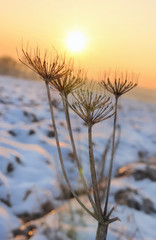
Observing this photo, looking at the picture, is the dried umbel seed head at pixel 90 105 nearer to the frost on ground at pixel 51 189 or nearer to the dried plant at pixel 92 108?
the dried plant at pixel 92 108

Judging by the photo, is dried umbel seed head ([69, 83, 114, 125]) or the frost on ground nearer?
dried umbel seed head ([69, 83, 114, 125])

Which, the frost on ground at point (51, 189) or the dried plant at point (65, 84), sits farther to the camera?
the frost on ground at point (51, 189)

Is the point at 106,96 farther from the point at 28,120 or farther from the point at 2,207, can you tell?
the point at 28,120

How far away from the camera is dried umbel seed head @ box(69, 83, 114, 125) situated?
1.33 m

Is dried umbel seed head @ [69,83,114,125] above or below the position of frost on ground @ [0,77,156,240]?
above

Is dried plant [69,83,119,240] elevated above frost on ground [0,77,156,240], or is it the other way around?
dried plant [69,83,119,240]

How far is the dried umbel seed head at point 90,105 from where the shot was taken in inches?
52.6

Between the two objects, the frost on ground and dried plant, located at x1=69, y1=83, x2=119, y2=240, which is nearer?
dried plant, located at x1=69, y1=83, x2=119, y2=240

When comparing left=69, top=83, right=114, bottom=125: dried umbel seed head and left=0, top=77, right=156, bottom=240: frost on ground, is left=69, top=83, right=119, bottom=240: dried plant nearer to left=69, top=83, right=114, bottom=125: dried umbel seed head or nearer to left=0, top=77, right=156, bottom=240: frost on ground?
left=69, top=83, right=114, bottom=125: dried umbel seed head

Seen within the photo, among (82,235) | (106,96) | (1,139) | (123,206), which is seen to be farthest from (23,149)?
(106,96)

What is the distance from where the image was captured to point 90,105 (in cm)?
135


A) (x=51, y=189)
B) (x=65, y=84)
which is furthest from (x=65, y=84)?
(x=51, y=189)

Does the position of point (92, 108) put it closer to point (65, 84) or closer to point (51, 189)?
point (65, 84)

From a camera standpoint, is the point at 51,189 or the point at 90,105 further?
the point at 51,189
